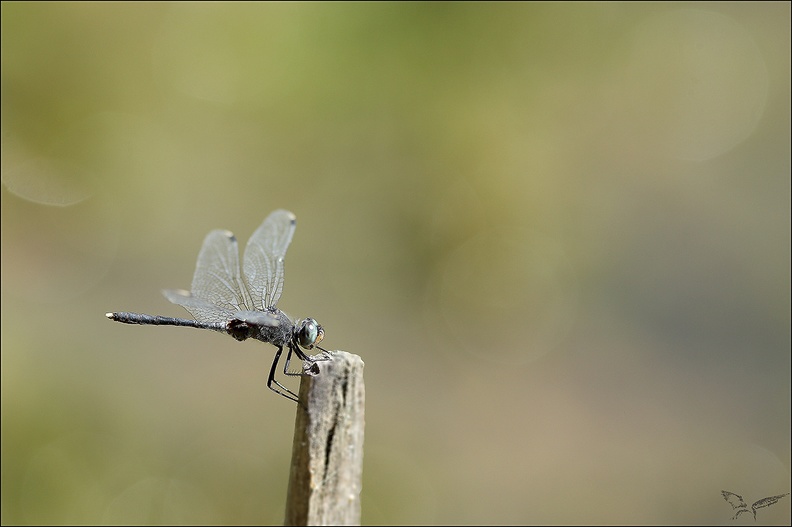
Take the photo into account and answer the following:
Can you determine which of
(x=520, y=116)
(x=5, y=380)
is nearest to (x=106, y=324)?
(x=5, y=380)

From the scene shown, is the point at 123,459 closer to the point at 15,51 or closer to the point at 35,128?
the point at 35,128

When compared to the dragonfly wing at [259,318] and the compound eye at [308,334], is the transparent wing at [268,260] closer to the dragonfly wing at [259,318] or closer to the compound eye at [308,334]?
the dragonfly wing at [259,318]

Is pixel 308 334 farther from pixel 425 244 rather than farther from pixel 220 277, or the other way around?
pixel 425 244

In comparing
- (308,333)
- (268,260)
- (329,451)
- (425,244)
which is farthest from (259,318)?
(425,244)

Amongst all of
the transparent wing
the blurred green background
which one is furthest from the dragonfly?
the blurred green background

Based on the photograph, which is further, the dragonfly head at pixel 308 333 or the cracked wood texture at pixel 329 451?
the dragonfly head at pixel 308 333

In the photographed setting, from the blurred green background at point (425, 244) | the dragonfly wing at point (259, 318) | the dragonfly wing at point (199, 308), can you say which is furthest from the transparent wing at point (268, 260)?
the blurred green background at point (425, 244)

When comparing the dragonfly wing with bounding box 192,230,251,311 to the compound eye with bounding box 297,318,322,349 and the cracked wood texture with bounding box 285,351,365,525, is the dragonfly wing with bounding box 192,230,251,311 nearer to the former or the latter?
the compound eye with bounding box 297,318,322,349
